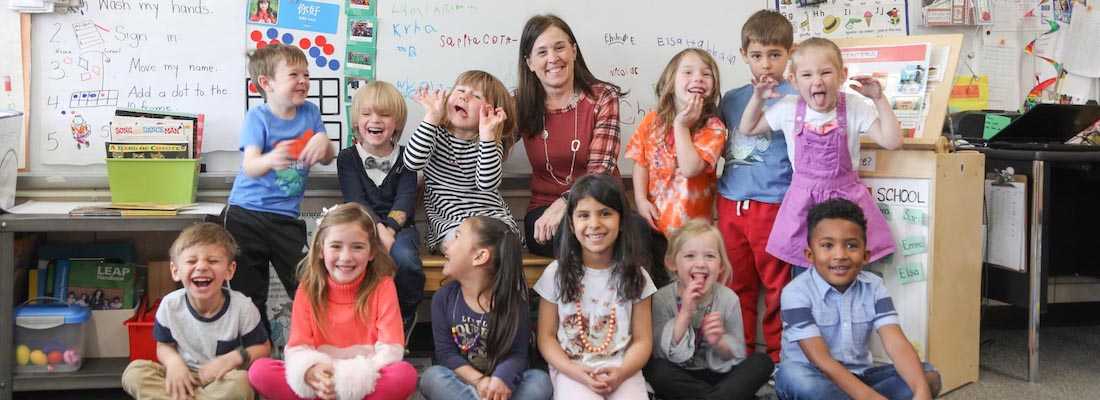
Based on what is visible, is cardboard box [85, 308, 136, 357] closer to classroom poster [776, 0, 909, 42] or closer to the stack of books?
the stack of books

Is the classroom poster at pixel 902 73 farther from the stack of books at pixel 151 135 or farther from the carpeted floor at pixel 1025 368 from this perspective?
the stack of books at pixel 151 135

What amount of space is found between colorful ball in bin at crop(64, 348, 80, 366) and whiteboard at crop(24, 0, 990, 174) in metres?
0.58

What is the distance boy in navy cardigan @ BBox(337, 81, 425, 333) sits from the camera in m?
2.76

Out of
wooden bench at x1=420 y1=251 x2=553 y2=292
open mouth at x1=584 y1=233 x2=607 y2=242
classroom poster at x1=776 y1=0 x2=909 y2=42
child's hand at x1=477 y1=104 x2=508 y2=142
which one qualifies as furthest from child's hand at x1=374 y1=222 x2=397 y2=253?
classroom poster at x1=776 y1=0 x2=909 y2=42

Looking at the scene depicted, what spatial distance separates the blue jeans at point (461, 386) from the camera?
2.32 metres

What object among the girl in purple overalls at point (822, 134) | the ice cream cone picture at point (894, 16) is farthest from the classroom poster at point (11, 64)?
the ice cream cone picture at point (894, 16)

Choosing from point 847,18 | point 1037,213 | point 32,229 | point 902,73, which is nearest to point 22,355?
point 32,229

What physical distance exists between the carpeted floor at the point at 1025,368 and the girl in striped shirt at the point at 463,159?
0.64 metres

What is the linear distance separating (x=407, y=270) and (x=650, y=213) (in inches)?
29.7

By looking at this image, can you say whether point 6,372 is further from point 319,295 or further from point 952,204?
point 952,204

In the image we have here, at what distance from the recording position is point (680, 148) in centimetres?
278

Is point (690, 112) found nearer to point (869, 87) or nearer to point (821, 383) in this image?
point (869, 87)

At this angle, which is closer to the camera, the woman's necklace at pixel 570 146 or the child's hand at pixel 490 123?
the child's hand at pixel 490 123

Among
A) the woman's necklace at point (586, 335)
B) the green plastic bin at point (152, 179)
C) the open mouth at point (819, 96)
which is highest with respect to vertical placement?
the open mouth at point (819, 96)
